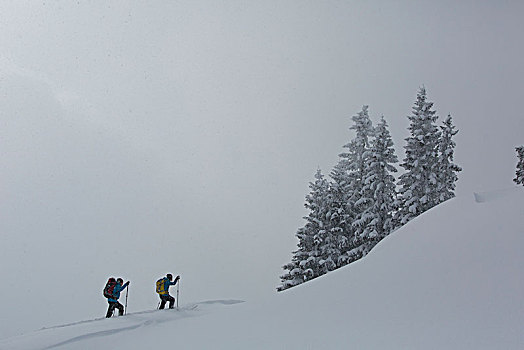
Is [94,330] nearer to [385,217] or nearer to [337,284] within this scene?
[337,284]

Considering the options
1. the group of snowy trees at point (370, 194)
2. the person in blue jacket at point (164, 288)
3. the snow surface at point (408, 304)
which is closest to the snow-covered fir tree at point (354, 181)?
the group of snowy trees at point (370, 194)

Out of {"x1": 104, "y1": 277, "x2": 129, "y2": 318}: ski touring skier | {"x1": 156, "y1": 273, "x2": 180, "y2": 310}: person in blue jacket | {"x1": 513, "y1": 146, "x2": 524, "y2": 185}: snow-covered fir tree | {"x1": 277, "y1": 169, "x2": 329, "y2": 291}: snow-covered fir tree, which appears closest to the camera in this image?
{"x1": 104, "y1": 277, "x2": 129, "y2": 318}: ski touring skier

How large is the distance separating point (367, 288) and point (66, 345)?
7.86 m

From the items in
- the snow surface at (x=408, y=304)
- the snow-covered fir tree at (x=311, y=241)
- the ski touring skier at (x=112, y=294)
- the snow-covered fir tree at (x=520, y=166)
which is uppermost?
the snow-covered fir tree at (x=520, y=166)

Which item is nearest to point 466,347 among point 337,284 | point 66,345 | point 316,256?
point 337,284

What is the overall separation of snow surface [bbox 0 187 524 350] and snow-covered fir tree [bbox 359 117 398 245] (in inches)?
644

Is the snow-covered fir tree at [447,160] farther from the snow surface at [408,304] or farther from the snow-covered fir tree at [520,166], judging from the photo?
the snow surface at [408,304]

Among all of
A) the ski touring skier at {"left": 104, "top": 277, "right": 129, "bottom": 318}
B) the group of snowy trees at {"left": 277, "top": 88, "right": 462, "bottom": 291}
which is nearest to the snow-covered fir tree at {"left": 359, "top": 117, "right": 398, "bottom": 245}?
the group of snowy trees at {"left": 277, "top": 88, "right": 462, "bottom": 291}

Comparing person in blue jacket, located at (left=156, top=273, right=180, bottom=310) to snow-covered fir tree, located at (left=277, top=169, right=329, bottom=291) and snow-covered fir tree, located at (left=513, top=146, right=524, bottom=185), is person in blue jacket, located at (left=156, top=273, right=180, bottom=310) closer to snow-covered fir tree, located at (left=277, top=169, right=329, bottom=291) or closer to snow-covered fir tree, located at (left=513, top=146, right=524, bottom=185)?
snow-covered fir tree, located at (left=277, top=169, right=329, bottom=291)

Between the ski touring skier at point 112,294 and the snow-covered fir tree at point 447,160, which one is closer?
the ski touring skier at point 112,294

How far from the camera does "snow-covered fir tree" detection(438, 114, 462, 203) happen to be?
96.7 ft

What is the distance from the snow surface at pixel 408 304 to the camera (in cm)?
591

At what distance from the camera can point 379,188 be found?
2833 cm

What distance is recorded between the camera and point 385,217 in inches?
1113
